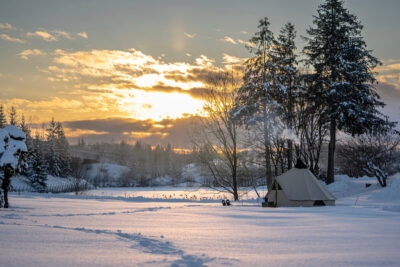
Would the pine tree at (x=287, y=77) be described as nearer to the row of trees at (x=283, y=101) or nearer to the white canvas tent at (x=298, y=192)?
the row of trees at (x=283, y=101)

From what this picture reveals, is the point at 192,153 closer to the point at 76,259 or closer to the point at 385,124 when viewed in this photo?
the point at 385,124

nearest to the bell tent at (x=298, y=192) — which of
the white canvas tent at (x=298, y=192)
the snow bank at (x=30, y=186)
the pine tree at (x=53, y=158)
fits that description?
the white canvas tent at (x=298, y=192)

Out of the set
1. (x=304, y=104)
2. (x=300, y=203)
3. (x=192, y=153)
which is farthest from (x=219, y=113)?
(x=300, y=203)

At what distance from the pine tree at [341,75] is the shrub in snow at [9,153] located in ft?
75.8

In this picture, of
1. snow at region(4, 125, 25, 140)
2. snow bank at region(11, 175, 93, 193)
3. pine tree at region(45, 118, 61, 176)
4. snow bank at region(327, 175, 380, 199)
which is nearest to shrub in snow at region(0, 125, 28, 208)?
snow at region(4, 125, 25, 140)

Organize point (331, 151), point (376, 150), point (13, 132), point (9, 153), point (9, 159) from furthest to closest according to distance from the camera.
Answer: point (331, 151)
point (376, 150)
point (13, 132)
point (9, 153)
point (9, 159)

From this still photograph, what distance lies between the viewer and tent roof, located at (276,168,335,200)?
18953 millimetres

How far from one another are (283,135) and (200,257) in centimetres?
2412

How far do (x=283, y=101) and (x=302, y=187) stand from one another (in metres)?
10.4

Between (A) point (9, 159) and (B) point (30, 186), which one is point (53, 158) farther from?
(A) point (9, 159)

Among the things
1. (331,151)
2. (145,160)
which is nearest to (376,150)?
(331,151)

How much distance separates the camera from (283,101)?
1087 inches

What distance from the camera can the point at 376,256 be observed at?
15.8ft

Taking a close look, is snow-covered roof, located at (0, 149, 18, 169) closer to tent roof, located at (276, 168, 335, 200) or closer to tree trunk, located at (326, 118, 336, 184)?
tent roof, located at (276, 168, 335, 200)
